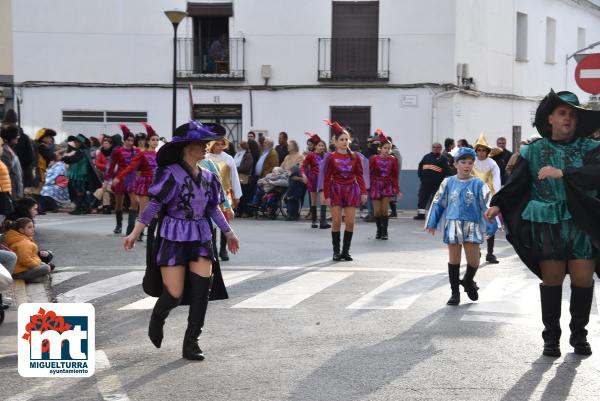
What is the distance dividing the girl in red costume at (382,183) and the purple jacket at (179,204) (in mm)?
9991

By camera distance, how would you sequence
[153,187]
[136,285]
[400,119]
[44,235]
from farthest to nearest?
[400,119], [44,235], [136,285], [153,187]

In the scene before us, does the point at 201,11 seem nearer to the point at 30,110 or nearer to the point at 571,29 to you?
the point at 30,110

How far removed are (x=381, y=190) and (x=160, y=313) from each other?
10375mm

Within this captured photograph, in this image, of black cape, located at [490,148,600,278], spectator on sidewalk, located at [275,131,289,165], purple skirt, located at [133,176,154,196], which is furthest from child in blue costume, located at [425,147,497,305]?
spectator on sidewalk, located at [275,131,289,165]

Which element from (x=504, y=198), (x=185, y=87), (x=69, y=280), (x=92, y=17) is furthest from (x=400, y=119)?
(x=504, y=198)

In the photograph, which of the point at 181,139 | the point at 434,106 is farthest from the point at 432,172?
the point at 181,139

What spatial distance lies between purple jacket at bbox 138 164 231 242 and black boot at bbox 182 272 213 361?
0.31m

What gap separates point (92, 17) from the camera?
2847 cm

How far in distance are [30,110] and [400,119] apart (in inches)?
397

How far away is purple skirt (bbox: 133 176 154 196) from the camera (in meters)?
15.9

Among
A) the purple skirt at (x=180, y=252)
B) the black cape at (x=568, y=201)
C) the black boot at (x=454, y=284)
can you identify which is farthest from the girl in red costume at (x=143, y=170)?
the black cape at (x=568, y=201)

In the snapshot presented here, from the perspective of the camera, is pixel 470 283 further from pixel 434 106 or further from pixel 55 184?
pixel 434 106

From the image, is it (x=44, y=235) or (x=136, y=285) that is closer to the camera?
(x=136, y=285)

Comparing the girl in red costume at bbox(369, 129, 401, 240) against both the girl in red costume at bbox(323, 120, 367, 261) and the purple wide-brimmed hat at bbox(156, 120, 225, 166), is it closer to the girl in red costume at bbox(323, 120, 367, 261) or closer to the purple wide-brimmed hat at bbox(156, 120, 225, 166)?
the girl in red costume at bbox(323, 120, 367, 261)
